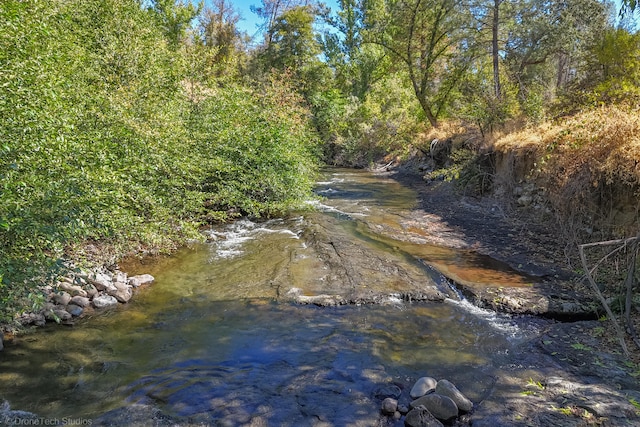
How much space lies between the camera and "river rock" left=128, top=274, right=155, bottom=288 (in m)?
6.45

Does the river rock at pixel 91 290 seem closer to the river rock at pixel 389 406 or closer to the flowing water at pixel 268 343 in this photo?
the flowing water at pixel 268 343

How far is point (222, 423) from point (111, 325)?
2662 millimetres

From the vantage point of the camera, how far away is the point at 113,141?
6602 millimetres

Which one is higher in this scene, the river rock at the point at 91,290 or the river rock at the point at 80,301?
the river rock at the point at 91,290

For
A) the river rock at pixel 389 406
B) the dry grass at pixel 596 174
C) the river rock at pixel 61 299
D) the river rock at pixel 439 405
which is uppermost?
the dry grass at pixel 596 174

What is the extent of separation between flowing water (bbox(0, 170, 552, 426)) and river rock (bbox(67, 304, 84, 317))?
238 mm

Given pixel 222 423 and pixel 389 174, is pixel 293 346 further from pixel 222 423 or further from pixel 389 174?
pixel 389 174

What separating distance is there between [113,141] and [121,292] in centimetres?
259

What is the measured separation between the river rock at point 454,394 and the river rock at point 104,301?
4.77m

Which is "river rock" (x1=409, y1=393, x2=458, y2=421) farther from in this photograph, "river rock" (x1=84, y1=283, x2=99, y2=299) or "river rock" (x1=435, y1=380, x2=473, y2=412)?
"river rock" (x1=84, y1=283, x2=99, y2=299)

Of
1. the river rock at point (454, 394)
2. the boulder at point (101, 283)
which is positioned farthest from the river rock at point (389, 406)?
the boulder at point (101, 283)

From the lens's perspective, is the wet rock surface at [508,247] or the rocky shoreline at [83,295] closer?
the rocky shoreline at [83,295]

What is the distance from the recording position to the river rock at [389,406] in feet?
11.8

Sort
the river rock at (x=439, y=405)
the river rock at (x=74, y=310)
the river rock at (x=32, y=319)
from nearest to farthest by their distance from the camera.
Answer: the river rock at (x=439, y=405) < the river rock at (x=32, y=319) < the river rock at (x=74, y=310)
